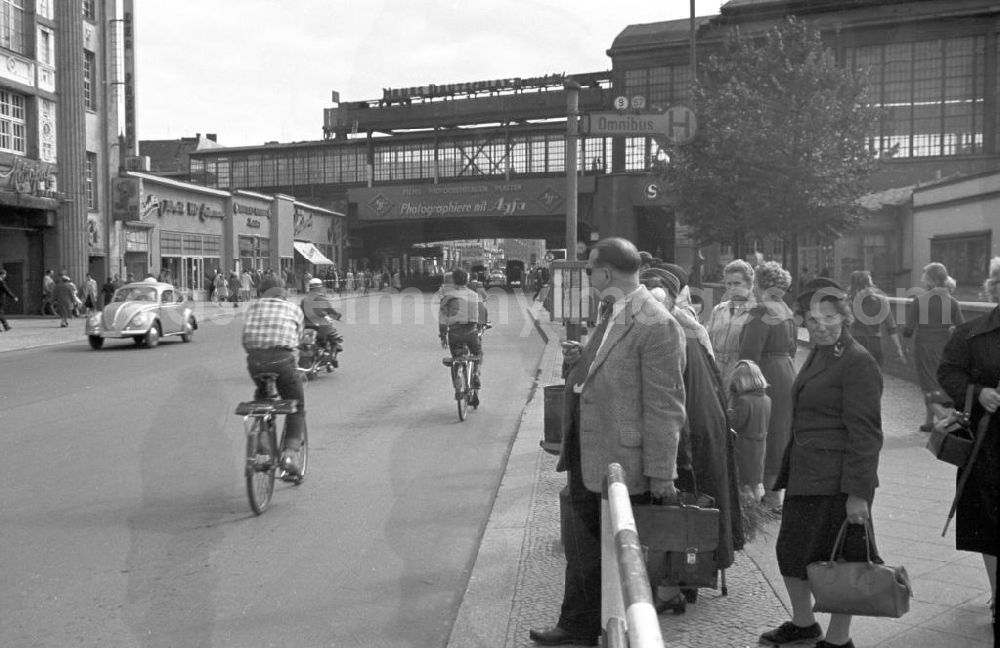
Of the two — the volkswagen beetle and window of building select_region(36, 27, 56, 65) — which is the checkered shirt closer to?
the volkswagen beetle

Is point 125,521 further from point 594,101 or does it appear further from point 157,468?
point 594,101

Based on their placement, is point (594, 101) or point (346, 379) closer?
point (346, 379)

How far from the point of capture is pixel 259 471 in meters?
7.02

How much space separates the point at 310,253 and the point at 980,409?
200 ft

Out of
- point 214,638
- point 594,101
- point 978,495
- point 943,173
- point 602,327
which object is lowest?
point 214,638

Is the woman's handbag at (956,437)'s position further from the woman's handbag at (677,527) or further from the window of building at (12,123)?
the window of building at (12,123)

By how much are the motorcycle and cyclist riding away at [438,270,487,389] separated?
335cm

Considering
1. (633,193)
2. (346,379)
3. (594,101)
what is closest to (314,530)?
(346,379)

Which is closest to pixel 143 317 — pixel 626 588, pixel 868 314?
pixel 868 314

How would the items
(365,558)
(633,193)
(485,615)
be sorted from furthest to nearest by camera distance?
(633,193) → (365,558) → (485,615)

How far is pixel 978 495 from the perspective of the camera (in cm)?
451

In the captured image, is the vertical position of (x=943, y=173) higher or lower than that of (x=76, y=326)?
higher

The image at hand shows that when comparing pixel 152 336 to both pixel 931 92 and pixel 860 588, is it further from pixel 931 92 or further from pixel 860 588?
pixel 931 92

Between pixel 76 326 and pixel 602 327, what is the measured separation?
93.8 feet
